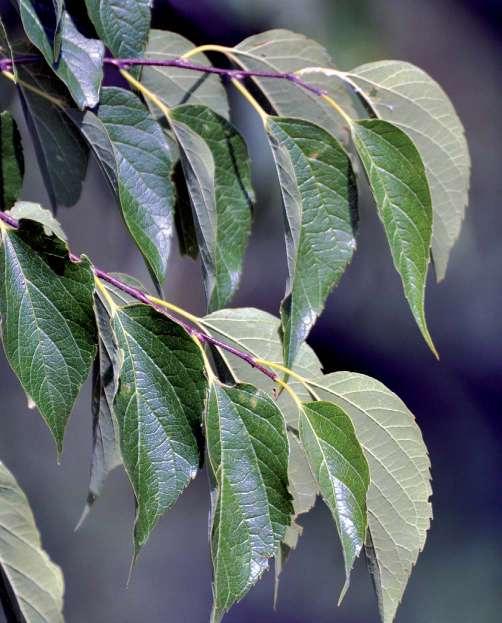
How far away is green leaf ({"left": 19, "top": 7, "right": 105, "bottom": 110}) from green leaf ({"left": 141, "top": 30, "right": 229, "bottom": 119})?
86 millimetres

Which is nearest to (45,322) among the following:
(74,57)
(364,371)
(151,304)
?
(151,304)

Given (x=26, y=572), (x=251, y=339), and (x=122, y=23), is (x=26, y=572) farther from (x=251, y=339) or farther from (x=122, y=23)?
(x=122, y=23)

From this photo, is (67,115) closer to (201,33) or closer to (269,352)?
(269,352)

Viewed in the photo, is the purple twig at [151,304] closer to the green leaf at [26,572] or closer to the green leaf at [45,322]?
the green leaf at [45,322]

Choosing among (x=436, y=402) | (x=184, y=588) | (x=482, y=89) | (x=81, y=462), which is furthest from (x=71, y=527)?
(x=482, y=89)

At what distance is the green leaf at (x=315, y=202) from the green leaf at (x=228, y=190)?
0.19 ft

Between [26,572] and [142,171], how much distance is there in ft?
0.70

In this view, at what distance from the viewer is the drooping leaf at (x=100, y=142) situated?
408 mm

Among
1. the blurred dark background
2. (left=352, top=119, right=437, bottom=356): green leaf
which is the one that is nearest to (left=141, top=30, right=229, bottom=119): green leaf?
(left=352, top=119, right=437, bottom=356): green leaf

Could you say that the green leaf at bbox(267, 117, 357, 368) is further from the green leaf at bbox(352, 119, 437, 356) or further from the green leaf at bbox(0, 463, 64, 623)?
the green leaf at bbox(0, 463, 64, 623)

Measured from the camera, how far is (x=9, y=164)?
478mm

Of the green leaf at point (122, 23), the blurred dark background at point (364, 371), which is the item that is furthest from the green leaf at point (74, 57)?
the blurred dark background at point (364, 371)

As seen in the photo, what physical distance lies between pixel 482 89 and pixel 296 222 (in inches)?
65.4

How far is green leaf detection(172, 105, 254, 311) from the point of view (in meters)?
0.46
